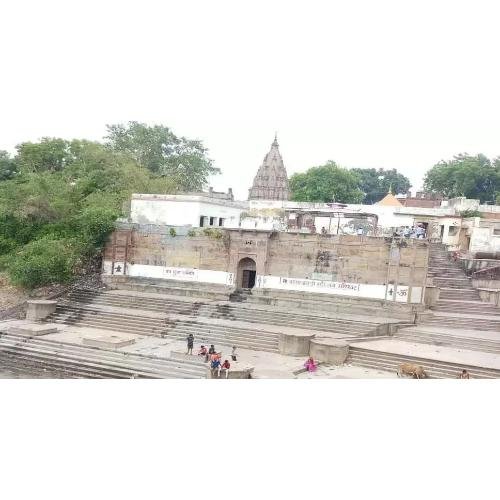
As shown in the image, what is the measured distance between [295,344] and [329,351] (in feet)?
2.47

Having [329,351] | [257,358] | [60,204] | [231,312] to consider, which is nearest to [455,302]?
[329,351]

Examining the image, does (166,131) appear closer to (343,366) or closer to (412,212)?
(343,366)

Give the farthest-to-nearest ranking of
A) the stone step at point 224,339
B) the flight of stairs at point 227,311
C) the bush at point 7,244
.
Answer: the bush at point 7,244 → the flight of stairs at point 227,311 → the stone step at point 224,339

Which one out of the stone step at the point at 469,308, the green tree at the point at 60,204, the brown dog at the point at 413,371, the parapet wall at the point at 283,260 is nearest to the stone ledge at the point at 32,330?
the green tree at the point at 60,204

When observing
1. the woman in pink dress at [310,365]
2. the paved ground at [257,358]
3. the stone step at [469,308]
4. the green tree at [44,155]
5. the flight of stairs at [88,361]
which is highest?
the green tree at [44,155]

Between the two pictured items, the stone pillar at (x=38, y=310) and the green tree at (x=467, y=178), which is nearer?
the stone pillar at (x=38, y=310)

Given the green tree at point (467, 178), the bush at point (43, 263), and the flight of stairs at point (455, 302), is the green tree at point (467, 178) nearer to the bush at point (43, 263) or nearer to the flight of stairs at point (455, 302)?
the flight of stairs at point (455, 302)

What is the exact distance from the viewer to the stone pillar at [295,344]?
11539mm

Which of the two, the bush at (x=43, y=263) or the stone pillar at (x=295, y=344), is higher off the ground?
the bush at (x=43, y=263)

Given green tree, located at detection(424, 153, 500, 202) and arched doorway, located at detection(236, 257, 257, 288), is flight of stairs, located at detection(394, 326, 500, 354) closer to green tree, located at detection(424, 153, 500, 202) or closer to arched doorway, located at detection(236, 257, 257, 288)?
arched doorway, located at detection(236, 257, 257, 288)

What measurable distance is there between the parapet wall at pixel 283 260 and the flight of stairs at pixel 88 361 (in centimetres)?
517

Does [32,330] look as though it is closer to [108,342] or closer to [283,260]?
[108,342]

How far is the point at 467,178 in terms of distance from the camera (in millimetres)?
21812

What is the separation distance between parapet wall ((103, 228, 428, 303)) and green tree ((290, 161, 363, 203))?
1130cm
